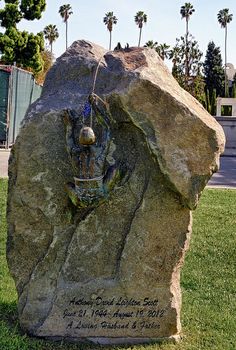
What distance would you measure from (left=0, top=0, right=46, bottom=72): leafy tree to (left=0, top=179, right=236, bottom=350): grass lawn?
21000mm

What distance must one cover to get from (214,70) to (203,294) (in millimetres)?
49446

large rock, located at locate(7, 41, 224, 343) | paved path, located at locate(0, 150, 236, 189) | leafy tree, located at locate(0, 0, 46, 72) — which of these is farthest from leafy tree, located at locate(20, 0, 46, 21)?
large rock, located at locate(7, 41, 224, 343)

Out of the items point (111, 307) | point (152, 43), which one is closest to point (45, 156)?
point (111, 307)

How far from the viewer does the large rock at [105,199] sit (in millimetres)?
3676

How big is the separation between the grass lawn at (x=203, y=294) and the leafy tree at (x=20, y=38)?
2100 centimetres

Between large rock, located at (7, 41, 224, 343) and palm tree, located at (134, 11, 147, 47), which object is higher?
palm tree, located at (134, 11, 147, 47)

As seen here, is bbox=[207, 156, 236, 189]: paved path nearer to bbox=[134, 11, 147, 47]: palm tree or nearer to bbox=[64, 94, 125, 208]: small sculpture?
bbox=[64, 94, 125, 208]: small sculpture

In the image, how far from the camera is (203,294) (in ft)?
17.3

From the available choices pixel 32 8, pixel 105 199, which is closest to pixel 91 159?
pixel 105 199

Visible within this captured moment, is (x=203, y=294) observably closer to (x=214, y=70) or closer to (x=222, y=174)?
(x=222, y=174)

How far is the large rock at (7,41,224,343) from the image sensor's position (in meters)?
3.68

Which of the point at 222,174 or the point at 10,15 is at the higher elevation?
the point at 10,15

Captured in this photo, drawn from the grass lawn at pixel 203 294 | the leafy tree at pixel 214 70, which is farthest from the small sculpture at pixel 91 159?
the leafy tree at pixel 214 70

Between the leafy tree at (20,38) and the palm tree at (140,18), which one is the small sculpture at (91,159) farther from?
the palm tree at (140,18)
